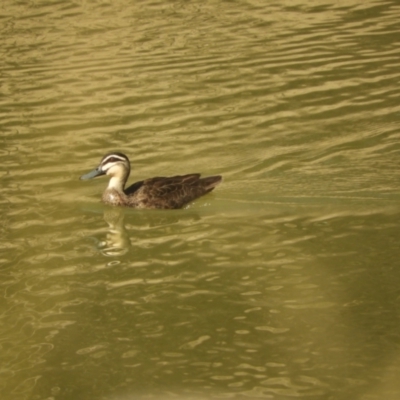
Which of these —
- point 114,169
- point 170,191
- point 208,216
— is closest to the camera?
point 208,216

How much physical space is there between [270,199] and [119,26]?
9.28m

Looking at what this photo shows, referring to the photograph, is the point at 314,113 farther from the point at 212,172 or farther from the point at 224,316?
the point at 224,316

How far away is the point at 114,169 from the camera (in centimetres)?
1102

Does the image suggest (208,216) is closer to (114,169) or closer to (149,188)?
(149,188)

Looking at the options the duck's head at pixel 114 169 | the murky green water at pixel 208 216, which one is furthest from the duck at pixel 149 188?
the murky green water at pixel 208 216

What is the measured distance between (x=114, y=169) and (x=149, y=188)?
495 mm

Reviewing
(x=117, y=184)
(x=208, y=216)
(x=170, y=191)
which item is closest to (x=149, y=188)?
(x=170, y=191)

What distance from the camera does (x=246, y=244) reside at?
30.9 ft

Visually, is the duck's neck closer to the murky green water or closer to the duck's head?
the duck's head

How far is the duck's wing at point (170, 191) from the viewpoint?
35.3 ft

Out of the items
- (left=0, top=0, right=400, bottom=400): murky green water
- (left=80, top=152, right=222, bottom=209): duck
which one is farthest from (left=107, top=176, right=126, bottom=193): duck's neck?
(left=0, top=0, right=400, bottom=400): murky green water

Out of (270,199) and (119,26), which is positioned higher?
(119,26)

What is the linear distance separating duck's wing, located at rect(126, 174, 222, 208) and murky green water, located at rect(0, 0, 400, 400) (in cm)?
16

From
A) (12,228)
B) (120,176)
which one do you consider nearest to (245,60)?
(120,176)
